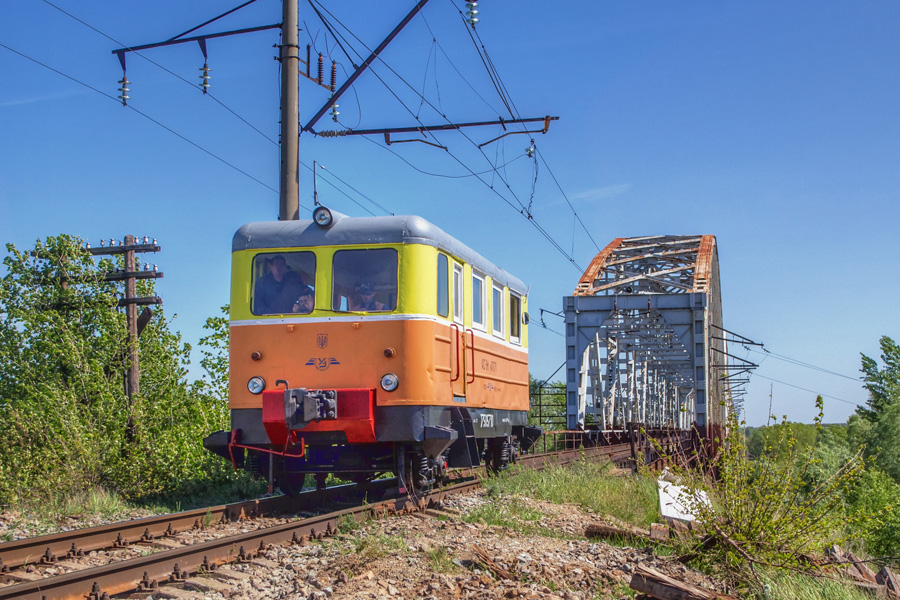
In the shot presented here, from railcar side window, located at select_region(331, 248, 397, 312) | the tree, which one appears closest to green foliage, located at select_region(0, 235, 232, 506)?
railcar side window, located at select_region(331, 248, 397, 312)

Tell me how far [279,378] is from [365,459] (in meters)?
1.27

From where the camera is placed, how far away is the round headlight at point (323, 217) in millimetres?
9445

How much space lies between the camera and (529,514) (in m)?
8.88

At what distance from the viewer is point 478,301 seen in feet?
36.5

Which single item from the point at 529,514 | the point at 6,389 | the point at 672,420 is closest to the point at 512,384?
the point at 529,514

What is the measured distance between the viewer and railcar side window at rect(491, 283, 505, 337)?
11.9 meters

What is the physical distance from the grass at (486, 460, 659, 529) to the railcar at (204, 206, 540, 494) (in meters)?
1.52

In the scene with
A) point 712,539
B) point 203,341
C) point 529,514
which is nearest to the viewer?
Result: point 712,539

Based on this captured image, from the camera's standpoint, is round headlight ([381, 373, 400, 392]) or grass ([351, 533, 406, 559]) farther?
round headlight ([381, 373, 400, 392])

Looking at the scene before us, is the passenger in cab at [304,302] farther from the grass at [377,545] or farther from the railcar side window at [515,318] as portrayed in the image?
the railcar side window at [515,318]

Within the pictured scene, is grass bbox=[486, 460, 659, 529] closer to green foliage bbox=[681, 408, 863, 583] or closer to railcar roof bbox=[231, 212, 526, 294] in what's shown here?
green foliage bbox=[681, 408, 863, 583]

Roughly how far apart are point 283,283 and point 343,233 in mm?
834

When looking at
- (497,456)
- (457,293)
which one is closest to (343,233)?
(457,293)

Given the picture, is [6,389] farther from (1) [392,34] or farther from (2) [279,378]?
(1) [392,34]
